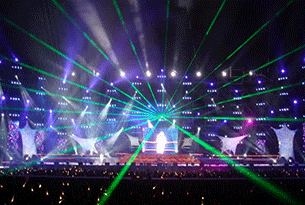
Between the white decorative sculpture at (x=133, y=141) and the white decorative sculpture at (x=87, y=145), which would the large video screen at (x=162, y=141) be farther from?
the white decorative sculpture at (x=87, y=145)

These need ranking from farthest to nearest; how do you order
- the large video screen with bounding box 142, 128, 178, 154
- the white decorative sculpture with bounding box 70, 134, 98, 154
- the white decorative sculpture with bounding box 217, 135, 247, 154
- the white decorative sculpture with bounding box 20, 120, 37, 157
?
the large video screen with bounding box 142, 128, 178, 154
the white decorative sculpture with bounding box 217, 135, 247, 154
the white decorative sculpture with bounding box 70, 134, 98, 154
the white decorative sculpture with bounding box 20, 120, 37, 157

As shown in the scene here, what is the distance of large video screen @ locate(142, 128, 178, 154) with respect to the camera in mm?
21750

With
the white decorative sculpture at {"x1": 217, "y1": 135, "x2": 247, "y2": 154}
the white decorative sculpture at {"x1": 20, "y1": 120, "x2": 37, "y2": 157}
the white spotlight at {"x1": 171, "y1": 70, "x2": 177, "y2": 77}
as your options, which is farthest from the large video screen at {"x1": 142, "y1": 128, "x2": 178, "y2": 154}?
the white decorative sculpture at {"x1": 20, "y1": 120, "x2": 37, "y2": 157}

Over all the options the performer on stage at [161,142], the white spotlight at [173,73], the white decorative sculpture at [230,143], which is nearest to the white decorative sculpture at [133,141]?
the performer on stage at [161,142]

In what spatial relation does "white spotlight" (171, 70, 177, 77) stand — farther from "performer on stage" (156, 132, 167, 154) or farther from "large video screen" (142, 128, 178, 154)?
"performer on stage" (156, 132, 167, 154)

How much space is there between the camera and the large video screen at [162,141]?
21750 mm

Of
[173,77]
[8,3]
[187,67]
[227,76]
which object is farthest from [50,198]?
[227,76]

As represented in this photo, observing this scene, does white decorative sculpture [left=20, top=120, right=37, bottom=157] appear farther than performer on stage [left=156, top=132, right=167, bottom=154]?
No

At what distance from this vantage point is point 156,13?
12.8 meters

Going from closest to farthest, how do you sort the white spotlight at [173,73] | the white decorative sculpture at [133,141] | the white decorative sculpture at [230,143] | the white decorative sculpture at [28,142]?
the white decorative sculpture at [28,142] → the white decorative sculpture at [230,143] → the white spotlight at [173,73] → the white decorative sculpture at [133,141]

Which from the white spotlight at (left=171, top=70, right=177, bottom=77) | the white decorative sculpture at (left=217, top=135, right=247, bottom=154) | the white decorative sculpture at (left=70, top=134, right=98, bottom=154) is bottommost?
the white decorative sculpture at (left=70, top=134, right=98, bottom=154)

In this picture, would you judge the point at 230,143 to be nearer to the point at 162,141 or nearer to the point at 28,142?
the point at 162,141

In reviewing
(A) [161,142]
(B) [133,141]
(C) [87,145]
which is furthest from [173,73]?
(C) [87,145]

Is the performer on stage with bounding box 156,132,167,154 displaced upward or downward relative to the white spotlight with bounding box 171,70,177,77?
downward
